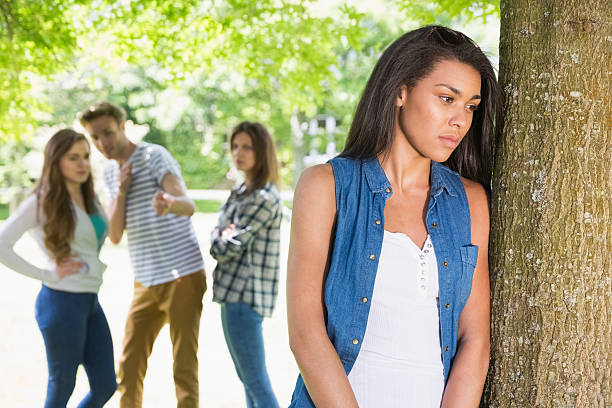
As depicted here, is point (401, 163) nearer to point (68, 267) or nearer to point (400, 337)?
point (400, 337)

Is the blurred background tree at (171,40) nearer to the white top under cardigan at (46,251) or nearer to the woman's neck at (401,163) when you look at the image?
the white top under cardigan at (46,251)

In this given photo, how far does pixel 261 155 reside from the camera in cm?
483

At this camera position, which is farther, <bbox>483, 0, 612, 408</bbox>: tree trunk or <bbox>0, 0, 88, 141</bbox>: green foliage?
<bbox>0, 0, 88, 141</bbox>: green foliage

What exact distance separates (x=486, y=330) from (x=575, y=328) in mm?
256

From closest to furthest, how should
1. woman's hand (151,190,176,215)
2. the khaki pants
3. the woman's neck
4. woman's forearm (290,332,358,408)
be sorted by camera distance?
woman's forearm (290,332,358,408) < the woman's neck < woman's hand (151,190,176,215) < the khaki pants


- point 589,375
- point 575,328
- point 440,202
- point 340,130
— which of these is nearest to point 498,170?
point 440,202

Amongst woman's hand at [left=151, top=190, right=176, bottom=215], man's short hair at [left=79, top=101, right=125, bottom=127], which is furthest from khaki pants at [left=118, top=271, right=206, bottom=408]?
man's short hair at [left=79, top=101, right=125, bottom=127]

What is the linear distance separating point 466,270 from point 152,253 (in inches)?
116

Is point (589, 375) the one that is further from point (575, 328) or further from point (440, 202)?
point (440, 202)

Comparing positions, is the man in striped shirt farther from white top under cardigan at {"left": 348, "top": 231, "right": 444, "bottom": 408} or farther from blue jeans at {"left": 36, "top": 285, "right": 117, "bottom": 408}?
white top under cardigan at {"left": 348, "top": 231, "right": 444, "bottom": 408}

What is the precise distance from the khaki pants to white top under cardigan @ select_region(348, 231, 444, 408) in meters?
2.69

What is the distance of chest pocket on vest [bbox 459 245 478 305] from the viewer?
1996mm

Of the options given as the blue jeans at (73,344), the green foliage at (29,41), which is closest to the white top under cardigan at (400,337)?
the blue jeans at (73,344)

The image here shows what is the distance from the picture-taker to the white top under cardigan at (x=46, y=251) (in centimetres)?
397
